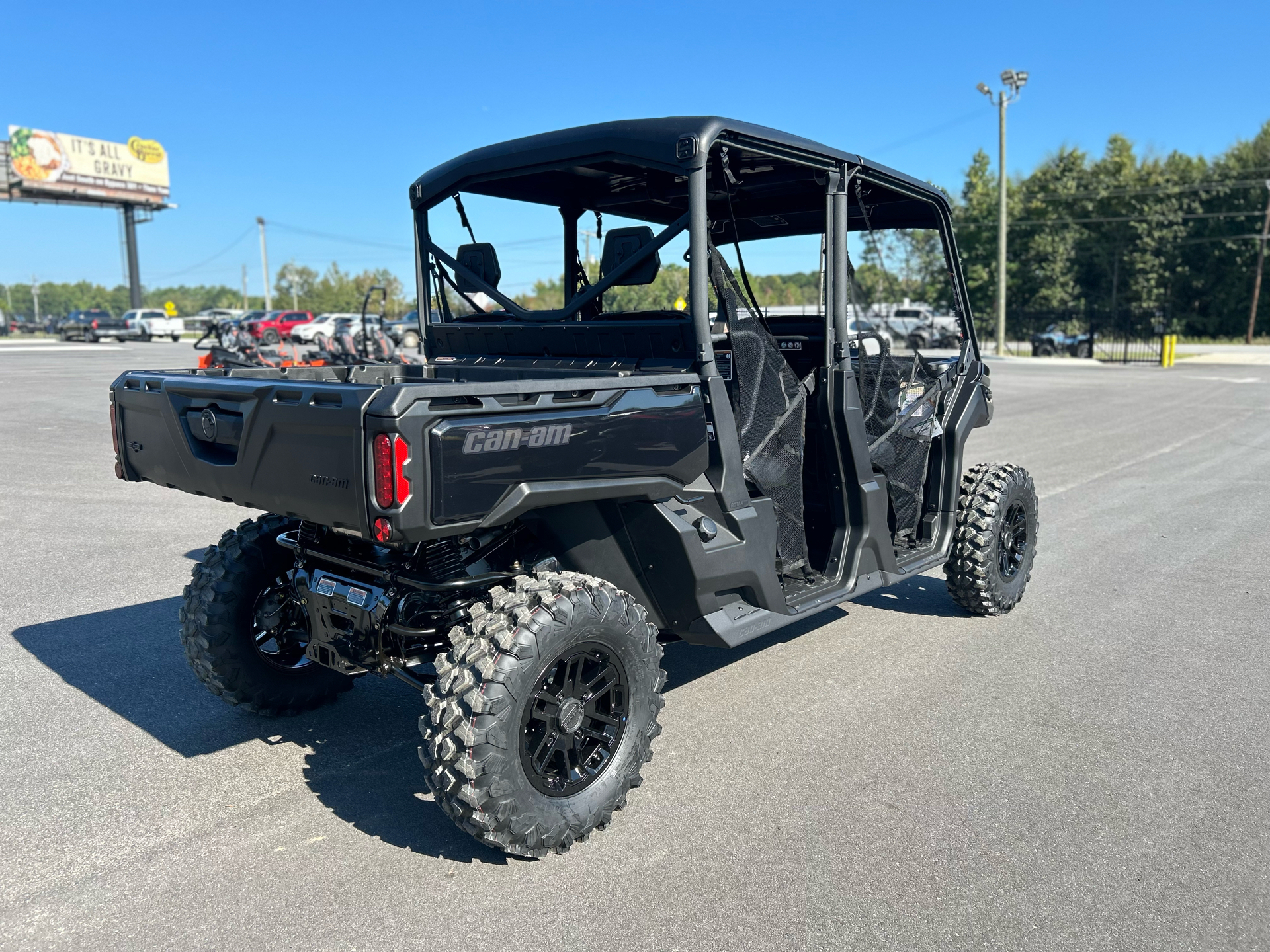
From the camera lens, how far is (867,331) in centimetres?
500

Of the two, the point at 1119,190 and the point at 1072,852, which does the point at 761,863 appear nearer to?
the point at 1072,852

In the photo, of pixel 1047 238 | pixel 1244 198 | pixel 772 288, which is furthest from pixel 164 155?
pixel 772 288

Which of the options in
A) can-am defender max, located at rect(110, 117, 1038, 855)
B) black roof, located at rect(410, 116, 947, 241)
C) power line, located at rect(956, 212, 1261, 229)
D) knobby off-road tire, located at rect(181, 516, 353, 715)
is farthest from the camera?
power line, located at rect(956, 212, 1261, 229)

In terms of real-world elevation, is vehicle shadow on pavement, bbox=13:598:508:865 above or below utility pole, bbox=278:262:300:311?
below

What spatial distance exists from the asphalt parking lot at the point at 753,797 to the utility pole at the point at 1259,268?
49.3m

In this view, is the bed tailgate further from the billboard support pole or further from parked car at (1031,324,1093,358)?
the billboard support pole

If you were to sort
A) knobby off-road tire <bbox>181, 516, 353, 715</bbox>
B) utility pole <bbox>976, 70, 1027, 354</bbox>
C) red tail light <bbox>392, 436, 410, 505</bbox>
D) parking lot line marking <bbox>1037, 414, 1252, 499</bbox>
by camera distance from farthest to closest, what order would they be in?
utility pole <bbox>976, 70, 1027, 354</bbox> → parking lot line marking <bbox>1037, 414, 1252, 499</bbox> → knobby off-road tire <bbox>181, 516, 353, 715</bbox> → red tail light <bbox>392, 436, 410, 505</bbox>

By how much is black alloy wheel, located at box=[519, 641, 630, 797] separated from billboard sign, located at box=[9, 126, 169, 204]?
217 feet

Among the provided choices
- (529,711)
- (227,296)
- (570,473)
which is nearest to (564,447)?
(570,473)

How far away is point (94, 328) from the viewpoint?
4662 cm

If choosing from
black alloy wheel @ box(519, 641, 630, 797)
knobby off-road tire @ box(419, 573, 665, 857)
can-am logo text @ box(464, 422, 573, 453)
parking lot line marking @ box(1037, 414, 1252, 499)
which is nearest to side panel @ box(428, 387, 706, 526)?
can-am logo text @ box(464, 422, 573, 453)

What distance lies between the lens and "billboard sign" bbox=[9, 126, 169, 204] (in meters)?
56.8

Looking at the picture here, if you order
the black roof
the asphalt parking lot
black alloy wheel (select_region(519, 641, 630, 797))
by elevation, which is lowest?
the asphalt parking lot

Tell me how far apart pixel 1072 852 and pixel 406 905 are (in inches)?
84.7
